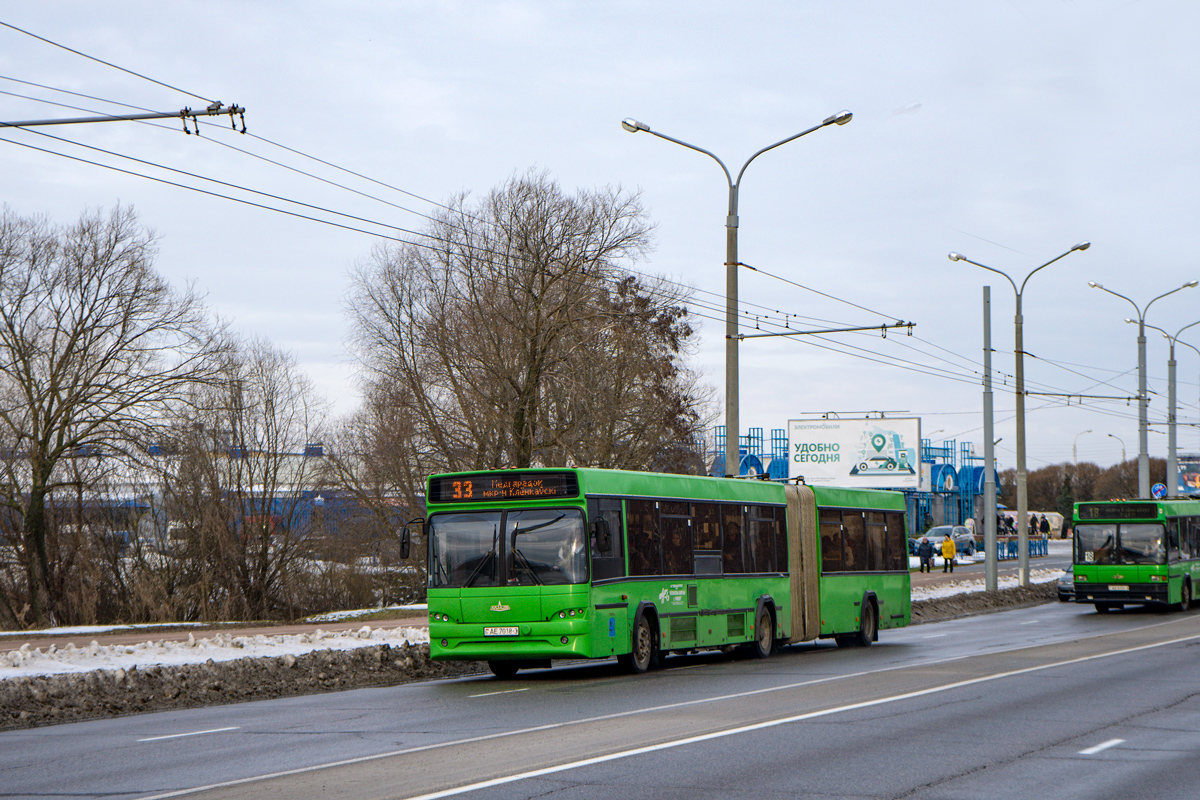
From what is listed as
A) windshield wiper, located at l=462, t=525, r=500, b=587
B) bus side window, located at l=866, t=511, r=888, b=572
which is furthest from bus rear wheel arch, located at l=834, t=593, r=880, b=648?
windshield wiper, located at l=462, t=525, r=500, b=587

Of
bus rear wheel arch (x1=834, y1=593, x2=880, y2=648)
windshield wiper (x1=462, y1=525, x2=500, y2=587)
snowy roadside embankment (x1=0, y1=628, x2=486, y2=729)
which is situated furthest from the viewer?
bus rear wheel arch (x1=834, y1=593, x2=880, y2=648)

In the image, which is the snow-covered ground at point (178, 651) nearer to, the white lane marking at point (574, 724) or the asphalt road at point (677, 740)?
the asphalt road at point (677, 740)

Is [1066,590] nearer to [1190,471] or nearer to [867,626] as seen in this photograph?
[867,626]

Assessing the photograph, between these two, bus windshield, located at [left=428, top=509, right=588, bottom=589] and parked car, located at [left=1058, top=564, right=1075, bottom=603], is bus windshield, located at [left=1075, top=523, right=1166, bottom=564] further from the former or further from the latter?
bus windshield, located at [left=428, top=509, right=588, bottom=589]

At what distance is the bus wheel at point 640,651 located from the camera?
17.5 metres

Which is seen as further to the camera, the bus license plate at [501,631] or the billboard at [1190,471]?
the billboard at [1190,471]

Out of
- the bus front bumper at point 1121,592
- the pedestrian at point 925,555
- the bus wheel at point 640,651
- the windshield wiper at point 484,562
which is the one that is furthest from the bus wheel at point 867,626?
the pedestrian at point 925,555

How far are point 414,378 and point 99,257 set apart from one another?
10.2m

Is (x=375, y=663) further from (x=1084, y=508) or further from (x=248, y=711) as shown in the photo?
(x=1084, y=508)

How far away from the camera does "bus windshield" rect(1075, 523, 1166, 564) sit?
31641 millimetres

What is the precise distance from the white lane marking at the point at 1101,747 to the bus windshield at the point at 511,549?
7475mm

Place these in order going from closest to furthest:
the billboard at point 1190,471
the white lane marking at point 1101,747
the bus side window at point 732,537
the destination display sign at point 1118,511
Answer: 1. the white lane marking at point 1101,747
2. the bus side window at point 732,537
3. the destination display sign at point 1118,511
4. the billboard at point 1190,471

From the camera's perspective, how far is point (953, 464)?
92.8 metres

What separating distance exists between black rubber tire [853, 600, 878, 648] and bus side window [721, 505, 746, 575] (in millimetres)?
4776
